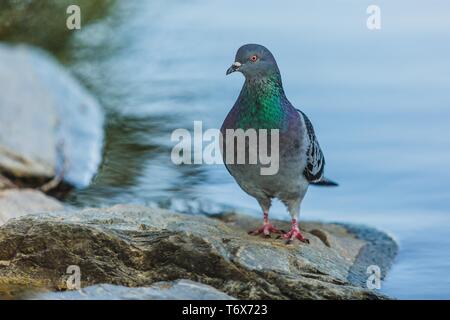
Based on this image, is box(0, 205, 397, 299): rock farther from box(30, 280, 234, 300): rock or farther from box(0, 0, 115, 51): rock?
box(0, 0, 115, 51): rock

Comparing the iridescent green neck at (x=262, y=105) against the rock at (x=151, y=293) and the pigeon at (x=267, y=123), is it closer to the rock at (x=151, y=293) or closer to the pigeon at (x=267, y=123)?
the pigeon at (x=267, y=123)

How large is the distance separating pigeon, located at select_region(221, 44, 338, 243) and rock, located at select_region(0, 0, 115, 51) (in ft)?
19.0

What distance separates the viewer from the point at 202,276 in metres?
5.81

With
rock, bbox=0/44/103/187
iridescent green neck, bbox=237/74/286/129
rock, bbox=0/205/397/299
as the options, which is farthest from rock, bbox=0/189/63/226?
iridescent green neck, bbox=237/74/286/129

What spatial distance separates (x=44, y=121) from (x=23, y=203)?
1990 millimetres

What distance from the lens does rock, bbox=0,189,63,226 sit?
25.0ft

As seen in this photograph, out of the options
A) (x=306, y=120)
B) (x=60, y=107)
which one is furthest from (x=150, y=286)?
(x=60, y=107)

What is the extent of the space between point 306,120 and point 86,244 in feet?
5.81

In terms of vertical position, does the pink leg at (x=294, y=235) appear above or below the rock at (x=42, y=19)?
below

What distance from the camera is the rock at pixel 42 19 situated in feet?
39.3

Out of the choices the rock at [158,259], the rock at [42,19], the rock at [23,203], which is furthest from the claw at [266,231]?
the rock at [42,19]

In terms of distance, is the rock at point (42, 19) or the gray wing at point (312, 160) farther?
the rock at point (42, 19)

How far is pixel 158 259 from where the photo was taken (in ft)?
19.4
